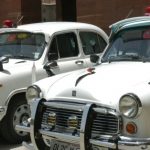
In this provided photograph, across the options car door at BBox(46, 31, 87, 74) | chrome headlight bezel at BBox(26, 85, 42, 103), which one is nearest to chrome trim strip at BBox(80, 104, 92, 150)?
chrome headlight bezel at BBox(26, 85, 42, 103)

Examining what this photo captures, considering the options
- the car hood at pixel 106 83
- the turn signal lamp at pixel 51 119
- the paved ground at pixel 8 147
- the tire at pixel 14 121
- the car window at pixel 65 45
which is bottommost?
the paved ground at pixel 8 147

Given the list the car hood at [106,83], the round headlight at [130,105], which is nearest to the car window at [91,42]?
the car hood at [106,83]

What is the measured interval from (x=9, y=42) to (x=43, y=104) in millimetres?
3277

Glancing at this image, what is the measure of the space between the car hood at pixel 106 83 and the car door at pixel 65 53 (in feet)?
7.27

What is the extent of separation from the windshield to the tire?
921 mm

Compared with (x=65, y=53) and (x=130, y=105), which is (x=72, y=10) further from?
(x=130, y=105)

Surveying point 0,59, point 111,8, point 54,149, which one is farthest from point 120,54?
point 111,8

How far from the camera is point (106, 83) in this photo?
541 cm

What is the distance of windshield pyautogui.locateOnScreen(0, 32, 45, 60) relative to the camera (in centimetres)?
838

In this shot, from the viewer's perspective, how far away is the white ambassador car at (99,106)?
491 centimetres

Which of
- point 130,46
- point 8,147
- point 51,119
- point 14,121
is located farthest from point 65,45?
point 51,119

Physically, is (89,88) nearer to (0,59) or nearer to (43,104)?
(43,104)

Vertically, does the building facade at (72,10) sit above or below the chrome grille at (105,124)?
Result: above

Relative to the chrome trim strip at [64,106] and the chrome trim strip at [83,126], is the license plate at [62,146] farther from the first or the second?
the chrome trim strip at [64,106]
